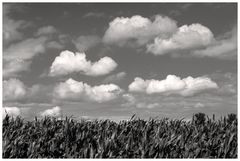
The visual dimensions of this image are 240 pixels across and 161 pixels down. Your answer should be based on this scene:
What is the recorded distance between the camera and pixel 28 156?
7.92 m

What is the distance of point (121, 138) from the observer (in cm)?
872

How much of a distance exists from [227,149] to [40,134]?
3635mm

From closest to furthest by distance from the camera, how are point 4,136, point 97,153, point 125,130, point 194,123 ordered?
point 97,153
point 4,136
point 125,130
point 194,123

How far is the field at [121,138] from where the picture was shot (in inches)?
311

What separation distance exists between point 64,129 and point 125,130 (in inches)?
48.8

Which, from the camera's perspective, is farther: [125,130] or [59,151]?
[125,130]

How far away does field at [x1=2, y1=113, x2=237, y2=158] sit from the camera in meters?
7.89

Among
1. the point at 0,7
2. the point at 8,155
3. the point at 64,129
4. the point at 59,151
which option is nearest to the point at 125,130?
the point at 64,129

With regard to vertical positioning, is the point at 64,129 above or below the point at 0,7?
below

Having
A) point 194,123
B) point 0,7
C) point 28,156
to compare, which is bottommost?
point 28,156

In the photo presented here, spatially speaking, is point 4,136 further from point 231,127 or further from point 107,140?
point 231,127

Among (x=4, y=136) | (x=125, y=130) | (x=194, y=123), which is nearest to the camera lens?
(x=4, y=136)

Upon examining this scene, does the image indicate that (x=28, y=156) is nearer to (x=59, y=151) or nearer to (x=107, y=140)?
(x=59, y=151)

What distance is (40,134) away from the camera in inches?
369
